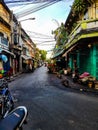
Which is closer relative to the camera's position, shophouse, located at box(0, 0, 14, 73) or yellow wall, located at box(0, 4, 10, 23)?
shophouse, located at box(0, 0, 14, 73)

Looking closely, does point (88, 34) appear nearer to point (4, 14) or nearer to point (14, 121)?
point (14, 121)

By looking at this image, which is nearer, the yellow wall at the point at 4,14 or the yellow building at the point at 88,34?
the yellow building at the point at 88,34

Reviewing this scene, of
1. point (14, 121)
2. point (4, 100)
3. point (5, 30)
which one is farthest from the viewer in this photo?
point (5, 30)

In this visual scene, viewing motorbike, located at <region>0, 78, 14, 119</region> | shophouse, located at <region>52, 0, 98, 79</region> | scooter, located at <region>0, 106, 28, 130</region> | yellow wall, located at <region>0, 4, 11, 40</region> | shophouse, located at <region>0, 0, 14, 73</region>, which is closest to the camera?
scooter, located at <region>0, 106, 28, 130</region>

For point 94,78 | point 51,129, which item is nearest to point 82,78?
point 94,78

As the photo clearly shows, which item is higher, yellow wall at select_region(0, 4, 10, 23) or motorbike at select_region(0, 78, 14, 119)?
yellow wall at select_region(0, 4, 10, 23)

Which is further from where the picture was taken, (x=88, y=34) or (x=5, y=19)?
(x=5, y=19)

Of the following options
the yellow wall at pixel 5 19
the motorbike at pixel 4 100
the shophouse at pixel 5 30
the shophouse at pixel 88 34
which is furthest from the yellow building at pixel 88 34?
the yellow wall at pixel 5 19

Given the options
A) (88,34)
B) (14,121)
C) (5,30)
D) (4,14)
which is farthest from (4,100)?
(4,14)

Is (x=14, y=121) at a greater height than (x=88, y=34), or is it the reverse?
(x=88, y=34)

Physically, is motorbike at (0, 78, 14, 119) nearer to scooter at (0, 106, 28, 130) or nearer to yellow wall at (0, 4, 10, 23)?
scooter at (0, 106, 28, 130)

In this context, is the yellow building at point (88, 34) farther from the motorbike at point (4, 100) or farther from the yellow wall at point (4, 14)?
the yellow wall at point (4, 14)

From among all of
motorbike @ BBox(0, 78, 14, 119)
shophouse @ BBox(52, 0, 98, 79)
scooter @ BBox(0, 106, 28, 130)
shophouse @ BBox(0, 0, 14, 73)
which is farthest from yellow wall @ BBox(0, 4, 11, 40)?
scooter @ BBox(0, 106, 28, 130)

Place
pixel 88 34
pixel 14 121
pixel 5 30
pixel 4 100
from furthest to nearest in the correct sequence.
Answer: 1. pixel 5 30
2. pixel 88 34
3. pixel 4 100
4. pixel 14 121
